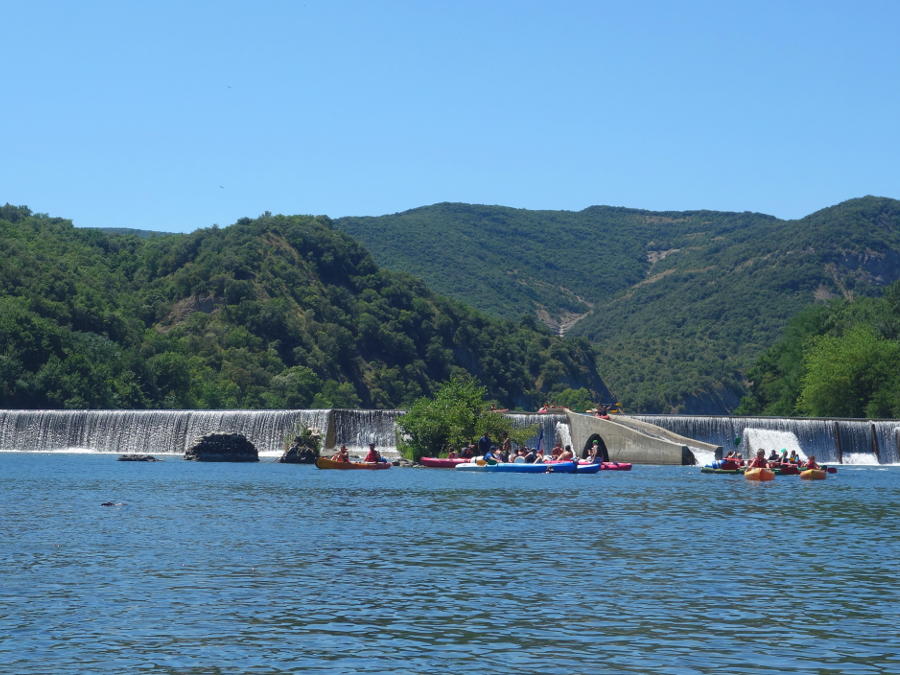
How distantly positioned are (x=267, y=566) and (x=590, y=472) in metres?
45.9

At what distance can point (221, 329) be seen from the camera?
16912 centimetres

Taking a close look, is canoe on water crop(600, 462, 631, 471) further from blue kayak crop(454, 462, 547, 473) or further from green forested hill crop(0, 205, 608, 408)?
green forested hill crop(0, 205, 608, 408)

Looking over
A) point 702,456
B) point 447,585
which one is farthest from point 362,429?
point 447,585

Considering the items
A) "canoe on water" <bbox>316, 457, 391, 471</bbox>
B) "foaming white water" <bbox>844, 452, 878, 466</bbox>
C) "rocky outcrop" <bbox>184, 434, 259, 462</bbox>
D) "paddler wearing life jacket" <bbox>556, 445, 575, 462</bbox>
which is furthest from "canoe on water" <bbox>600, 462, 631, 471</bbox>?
"rocky outcrop" <bbox>184, 434, 259, 462</bbox>

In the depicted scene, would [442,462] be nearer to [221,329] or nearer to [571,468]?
[571,468]

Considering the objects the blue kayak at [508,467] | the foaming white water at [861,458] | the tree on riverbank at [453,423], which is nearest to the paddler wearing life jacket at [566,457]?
the blue kayak at [508,467]

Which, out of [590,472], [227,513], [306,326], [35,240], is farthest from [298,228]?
[227,513]

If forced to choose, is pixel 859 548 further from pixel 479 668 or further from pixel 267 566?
pixel 479 668

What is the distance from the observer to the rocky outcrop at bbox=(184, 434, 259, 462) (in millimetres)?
87688

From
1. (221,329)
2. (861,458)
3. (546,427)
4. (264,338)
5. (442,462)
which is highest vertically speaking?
(221,329)

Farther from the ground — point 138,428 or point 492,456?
point 138,428

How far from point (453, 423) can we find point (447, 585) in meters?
56.8

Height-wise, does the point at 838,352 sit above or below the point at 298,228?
below

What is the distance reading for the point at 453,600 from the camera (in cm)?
2386
